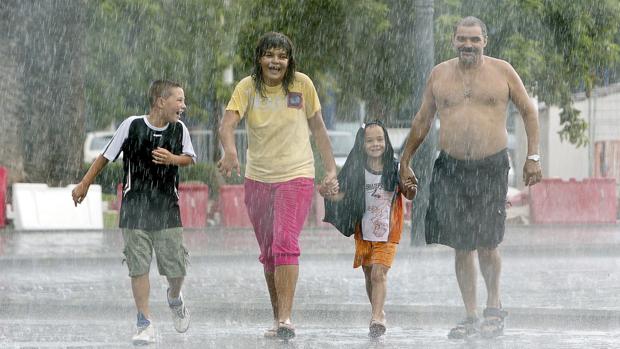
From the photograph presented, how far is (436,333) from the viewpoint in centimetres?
895

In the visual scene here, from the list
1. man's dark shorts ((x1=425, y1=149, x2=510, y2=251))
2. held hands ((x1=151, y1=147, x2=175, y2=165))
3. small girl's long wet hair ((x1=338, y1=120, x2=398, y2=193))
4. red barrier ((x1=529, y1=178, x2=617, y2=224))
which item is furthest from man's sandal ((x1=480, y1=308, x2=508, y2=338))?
red barrier ((x1=529, y1=178, x2=617, y2=224))

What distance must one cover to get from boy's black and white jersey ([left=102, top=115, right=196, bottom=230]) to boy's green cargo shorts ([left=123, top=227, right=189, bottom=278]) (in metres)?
0.05

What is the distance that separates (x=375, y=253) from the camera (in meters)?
8.98

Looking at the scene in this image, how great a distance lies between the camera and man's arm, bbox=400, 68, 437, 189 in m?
8.90

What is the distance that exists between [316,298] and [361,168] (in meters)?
2.54

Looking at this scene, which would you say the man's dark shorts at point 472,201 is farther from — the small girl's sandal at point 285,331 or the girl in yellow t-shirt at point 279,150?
the small girl's sandal at point 285,331

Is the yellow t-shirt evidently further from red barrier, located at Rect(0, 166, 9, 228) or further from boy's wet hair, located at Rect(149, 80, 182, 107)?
red barrier, located at Rect(0, 166, 9, 228)

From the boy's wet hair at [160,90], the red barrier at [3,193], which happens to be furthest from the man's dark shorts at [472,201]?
the red barrier at [3,193]

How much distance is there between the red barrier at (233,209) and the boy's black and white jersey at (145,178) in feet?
50.4

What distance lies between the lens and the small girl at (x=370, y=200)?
29.6 ft

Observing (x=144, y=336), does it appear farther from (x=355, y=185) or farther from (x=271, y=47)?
(x=271, y=47)

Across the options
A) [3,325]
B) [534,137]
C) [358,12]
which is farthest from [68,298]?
[358,12]

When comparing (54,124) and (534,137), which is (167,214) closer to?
(534,137)

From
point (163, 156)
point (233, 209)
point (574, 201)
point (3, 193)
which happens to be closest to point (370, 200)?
point (163, 156)
